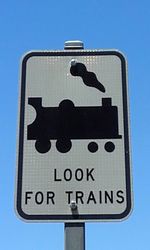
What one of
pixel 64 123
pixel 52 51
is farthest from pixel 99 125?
pixel 52 51

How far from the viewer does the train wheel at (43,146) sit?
2334 mm

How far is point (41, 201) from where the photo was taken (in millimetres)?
2254

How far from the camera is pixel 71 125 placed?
7.74 feet

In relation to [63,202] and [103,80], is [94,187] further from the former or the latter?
[103,80]

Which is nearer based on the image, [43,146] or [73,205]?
[73,205]

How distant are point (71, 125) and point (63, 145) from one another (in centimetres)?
10

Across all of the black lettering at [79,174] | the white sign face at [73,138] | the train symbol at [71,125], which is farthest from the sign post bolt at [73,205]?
the train symbol at [71,125]

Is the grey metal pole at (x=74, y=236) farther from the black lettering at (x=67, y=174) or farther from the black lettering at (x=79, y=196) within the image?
the black lettering at (x=67, y=174)

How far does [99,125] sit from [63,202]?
403 mm

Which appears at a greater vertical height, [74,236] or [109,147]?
[109,147]

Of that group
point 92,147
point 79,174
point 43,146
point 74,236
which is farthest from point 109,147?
point 74,236

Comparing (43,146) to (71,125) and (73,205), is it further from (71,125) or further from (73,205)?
(73,205)

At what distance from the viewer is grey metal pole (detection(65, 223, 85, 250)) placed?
2096mm

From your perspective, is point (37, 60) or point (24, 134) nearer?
point (24, 134)
